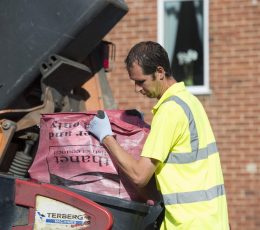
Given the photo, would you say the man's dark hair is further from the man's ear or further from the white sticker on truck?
the white sticker on truck

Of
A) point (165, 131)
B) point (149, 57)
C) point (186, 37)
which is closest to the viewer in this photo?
point (165, 131)

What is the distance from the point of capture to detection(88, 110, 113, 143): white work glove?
3.69 meters

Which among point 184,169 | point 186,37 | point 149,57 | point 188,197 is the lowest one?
point 188,197

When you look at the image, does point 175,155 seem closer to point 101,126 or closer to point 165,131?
point 165,131

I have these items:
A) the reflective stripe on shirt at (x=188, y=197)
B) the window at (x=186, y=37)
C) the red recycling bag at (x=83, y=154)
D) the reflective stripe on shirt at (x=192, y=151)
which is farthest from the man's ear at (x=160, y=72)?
the window at (x=186, y=37)

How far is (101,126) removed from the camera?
3.71 meters

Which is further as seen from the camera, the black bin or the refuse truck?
the refuse truck

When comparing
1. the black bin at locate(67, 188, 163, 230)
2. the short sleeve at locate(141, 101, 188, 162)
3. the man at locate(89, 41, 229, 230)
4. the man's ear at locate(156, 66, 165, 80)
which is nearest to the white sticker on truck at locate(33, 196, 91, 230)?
the black bin at locate(67, 188, 163, 230)

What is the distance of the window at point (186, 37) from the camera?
8.80 metres

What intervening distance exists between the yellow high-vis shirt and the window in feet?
16.9

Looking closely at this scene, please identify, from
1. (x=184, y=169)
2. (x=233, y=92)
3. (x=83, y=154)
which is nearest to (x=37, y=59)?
(x=83, y=154)

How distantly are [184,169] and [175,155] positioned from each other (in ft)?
A: 0.25

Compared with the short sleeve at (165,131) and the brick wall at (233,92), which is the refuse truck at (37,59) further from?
the brick wall at (233,92)

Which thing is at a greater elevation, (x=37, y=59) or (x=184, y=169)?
(x=37, y=59)
